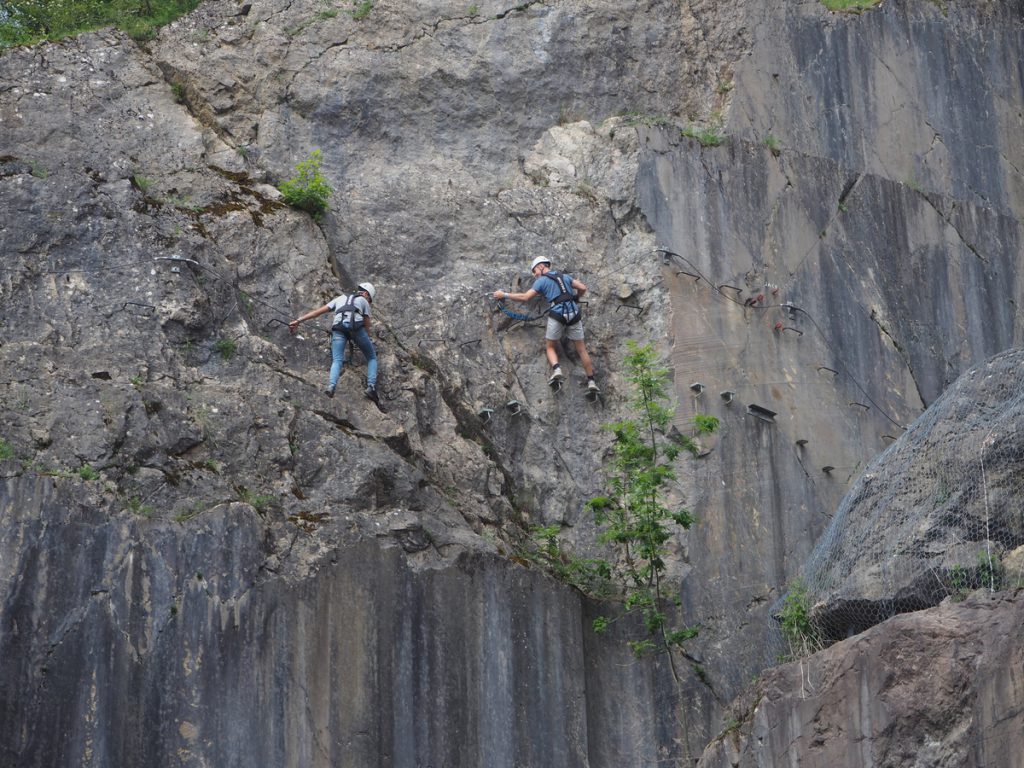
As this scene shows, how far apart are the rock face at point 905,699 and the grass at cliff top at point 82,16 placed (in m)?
11.1

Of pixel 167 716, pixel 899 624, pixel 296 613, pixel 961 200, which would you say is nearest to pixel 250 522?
pixel 296 613

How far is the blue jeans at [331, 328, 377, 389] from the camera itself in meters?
17.3

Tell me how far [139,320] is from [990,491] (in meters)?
8.10

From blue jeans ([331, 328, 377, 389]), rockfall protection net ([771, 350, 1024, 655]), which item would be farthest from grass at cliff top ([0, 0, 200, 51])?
rockfall protection net ([771, 350, 1024, 655])

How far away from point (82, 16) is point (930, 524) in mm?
12139

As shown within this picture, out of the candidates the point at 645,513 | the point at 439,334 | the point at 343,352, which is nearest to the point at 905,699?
the point at 645,513

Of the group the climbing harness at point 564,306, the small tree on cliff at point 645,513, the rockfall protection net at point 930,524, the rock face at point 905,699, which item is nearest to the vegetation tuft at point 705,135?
the climbing harness at point 564,306

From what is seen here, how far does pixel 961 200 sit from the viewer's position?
21203mm

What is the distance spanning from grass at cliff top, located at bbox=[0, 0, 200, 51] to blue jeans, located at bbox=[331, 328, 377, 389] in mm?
5343

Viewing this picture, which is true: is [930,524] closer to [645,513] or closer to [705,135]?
[645,513]

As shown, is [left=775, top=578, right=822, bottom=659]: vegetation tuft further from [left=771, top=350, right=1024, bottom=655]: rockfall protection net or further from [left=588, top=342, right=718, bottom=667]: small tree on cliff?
[left=588, top=342, right=718, bottom=667]: small tree on cliff

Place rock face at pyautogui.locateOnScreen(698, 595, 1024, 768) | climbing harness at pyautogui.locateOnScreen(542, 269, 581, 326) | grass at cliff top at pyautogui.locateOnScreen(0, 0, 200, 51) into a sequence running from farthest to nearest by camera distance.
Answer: grass at cliff top at pyautogui.locateOnScreen(0, 0, 200, 51), climbing harness at pyautogui.locateOnScreen(542, 269, 581, 326), rock face at pyautogui.locateOnScreen(698, 595, 1024, 768)

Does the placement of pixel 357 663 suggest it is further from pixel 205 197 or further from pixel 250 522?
pixel 205 197

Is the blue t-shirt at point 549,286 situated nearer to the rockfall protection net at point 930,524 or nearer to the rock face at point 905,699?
the rockfall protection net at point 930,524
